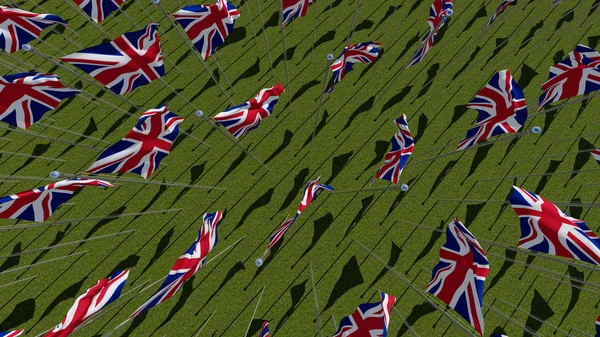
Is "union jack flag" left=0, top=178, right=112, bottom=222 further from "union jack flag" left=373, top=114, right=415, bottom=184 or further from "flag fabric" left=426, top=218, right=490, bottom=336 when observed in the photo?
"flag fabric" left=426, top=218, right=490, bottom=336

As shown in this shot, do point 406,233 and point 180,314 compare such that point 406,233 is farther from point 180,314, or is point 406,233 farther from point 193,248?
point 180,314

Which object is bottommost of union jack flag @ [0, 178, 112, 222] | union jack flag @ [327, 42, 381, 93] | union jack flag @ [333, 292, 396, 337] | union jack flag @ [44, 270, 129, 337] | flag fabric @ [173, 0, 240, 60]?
union jack flag @ [44, 270, 129, 337]

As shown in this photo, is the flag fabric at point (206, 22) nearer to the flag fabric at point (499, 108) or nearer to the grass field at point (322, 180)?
the grass field at point (322, 180)

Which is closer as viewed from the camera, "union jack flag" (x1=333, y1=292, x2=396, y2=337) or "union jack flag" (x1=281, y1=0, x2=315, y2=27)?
"union jack flag" (x1=333, y1=292, x2=396, y2=337)

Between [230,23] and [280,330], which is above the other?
[230,23]

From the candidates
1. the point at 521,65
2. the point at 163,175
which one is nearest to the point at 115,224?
the point at 163,175

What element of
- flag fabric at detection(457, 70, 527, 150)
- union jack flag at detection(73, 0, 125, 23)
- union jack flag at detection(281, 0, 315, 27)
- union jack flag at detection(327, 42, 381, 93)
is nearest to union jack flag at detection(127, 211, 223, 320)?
union jack flag at detection(327, 42, 381, 93)
